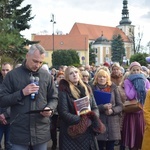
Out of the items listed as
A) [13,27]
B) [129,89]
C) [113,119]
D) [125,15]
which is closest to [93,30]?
[125,15]

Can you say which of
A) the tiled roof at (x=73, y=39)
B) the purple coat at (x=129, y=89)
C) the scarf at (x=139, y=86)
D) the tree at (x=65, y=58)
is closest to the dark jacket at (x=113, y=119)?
the purple coat at (x=129, y=89)

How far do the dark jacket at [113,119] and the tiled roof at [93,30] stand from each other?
341 feet

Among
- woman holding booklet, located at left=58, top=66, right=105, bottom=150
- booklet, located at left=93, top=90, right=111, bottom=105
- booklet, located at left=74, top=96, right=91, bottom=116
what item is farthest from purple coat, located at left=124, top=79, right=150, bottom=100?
booklet, located at left=74, top=96, right=91, bottom=116

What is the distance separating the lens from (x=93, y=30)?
11331 centimetres

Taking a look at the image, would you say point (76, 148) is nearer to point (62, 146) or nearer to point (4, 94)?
point (62, 146)

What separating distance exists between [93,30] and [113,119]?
358 feet

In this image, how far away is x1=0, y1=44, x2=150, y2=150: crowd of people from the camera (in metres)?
3.88

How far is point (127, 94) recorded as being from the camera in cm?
611

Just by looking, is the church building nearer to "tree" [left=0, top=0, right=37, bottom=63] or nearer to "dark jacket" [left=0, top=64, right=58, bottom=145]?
"tree" [left=0, top=0, right=37, bottom=63]

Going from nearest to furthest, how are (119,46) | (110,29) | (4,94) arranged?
(4,94) → (119,46) → (110,29)

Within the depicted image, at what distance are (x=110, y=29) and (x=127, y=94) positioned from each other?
115 meters

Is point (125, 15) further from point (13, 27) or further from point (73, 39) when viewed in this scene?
point (13, 27)

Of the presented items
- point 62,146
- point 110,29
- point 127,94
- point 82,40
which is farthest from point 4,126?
point 110,29

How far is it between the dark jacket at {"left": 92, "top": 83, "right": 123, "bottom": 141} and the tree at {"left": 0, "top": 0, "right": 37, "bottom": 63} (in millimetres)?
18076
